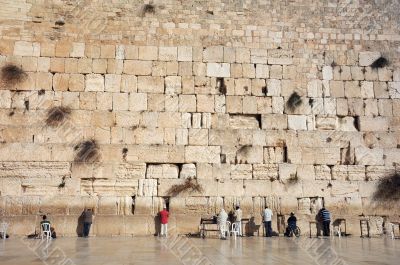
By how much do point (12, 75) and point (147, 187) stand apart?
Answer: 4474 mm

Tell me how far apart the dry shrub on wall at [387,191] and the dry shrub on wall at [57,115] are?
8073mm

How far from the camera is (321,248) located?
8125 mm

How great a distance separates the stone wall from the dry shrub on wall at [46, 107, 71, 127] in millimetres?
119

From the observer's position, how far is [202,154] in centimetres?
1114

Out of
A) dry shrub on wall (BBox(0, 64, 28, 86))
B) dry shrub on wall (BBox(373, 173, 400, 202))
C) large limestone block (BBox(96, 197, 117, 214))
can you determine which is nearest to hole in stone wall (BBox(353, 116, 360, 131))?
dry shrub on wall (BBox(373, 173, 400, 202))

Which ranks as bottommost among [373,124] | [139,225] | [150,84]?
[139,225]

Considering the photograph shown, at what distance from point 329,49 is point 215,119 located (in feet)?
12.6

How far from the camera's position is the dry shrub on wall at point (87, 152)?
10789 millimetres

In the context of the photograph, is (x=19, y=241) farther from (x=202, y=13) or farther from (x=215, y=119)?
(x=202, y=13)

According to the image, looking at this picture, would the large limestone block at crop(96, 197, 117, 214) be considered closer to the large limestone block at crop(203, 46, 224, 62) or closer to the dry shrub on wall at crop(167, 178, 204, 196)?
the dry shrub on wall at crop(167, 178, 204, 196)

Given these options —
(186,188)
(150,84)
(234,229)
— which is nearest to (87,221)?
(186,188)

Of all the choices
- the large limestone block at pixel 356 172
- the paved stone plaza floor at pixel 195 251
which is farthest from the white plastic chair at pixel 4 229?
the large limestone block at pixel 356 172

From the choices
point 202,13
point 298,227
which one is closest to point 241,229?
point 298,227

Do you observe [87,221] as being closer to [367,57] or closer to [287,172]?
[287,172]
